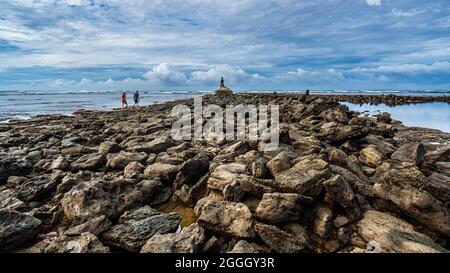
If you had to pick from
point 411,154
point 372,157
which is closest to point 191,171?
point 372,157

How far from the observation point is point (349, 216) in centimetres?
684

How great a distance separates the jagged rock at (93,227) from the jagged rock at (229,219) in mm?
2170

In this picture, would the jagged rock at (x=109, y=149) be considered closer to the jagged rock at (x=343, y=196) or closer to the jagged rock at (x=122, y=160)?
the jagged rock at (x=122, y=160)

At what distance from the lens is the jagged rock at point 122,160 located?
1108 centimetres

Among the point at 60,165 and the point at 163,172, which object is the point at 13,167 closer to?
the point at 60,165

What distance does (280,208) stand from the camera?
6.57 metres

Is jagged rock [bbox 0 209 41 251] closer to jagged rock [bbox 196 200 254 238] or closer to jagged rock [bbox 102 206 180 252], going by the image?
jagged rock [bbox 102 206 180 252]

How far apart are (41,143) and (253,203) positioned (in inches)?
552

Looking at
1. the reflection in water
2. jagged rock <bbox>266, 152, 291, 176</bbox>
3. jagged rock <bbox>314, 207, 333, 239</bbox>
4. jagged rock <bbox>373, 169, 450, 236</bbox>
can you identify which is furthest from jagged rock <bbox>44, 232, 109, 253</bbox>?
the reflection in water

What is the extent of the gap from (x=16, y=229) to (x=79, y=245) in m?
1.78

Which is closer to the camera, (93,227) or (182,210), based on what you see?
(93,227)

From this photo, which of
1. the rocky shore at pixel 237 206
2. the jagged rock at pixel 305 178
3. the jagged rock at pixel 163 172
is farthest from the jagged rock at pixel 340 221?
the jagged rock at pixel 163 172
